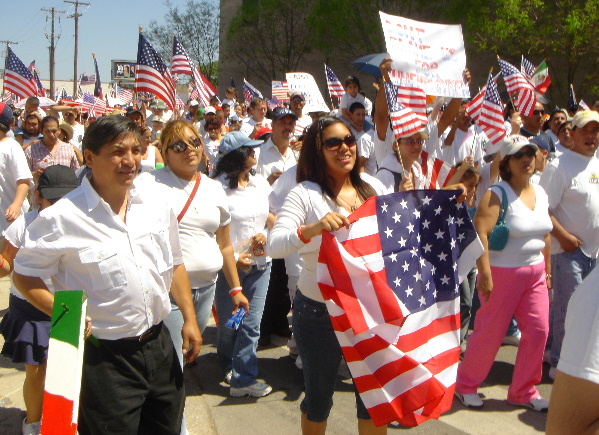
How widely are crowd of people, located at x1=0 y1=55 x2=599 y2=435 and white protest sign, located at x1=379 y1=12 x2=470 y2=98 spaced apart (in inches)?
8.4

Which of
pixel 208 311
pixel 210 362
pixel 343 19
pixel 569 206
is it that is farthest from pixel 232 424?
pixel 343 19

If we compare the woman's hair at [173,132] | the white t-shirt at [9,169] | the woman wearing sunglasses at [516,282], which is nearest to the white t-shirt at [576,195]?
the woman wearing sunglasses at [516,282]

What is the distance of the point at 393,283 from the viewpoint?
335 centimetres

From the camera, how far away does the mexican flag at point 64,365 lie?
2352mm

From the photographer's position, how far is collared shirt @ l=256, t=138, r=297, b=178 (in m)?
6.98

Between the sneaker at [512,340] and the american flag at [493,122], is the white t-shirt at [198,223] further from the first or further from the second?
the american flag at [493,122]

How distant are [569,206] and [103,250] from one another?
4.21 meters

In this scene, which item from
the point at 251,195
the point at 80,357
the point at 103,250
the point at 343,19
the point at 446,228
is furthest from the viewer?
the point at 343,19

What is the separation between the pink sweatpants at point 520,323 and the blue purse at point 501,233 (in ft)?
0.65

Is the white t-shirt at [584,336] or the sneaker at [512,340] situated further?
the sneaker at [512,340]

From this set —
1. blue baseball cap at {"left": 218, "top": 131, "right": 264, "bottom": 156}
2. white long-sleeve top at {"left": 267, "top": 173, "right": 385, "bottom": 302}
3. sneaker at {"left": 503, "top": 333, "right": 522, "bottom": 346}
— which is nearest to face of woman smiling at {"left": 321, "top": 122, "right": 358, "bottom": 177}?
white long-sleeve top at {"left": 267, "top": 173, "right": 385, "bottom": 302}

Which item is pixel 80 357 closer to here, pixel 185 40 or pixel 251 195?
pixel 251 195

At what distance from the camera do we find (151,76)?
9477mm

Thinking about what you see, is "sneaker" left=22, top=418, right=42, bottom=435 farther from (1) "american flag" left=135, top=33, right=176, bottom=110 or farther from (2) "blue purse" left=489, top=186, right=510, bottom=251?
(1) "american flag" left=135, top=33, right=176, bottom=110
